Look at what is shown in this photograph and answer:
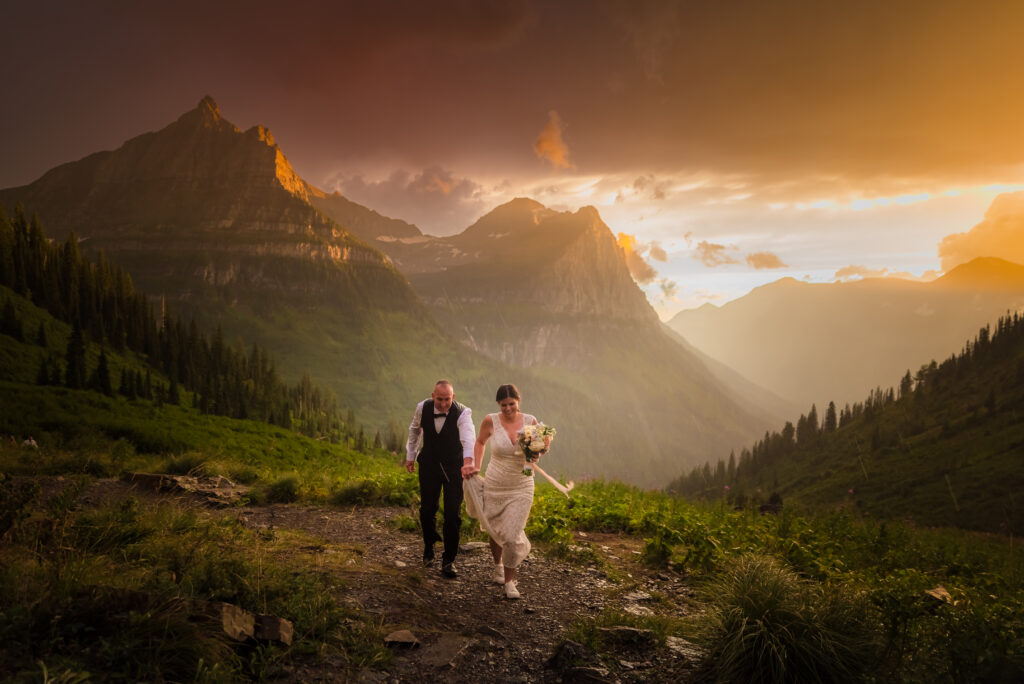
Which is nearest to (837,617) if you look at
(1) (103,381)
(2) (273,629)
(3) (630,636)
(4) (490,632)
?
(3) (630,636)

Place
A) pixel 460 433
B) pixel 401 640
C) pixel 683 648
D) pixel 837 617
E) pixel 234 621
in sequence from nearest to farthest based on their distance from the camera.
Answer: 1. pixel 234 621
2. pixel 837 617
3. pixel 401 640
4. pixel 683 648
5. pixel 460 433

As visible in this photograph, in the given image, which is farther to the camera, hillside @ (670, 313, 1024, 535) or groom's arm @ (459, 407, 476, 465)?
hillside @ (670, 313, 1024, 535)

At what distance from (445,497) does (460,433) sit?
4.22 ft

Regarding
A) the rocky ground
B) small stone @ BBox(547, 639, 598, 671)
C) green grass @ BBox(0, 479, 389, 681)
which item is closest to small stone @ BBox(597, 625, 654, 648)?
the rocky ground

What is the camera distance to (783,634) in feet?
16.9

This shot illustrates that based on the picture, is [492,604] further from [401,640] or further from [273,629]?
[273,629]

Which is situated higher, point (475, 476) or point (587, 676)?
point (475, 476)

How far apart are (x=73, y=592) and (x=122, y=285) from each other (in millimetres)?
101779

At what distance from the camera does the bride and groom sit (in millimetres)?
8344

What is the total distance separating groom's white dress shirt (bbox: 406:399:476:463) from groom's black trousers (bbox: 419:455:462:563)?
304mm

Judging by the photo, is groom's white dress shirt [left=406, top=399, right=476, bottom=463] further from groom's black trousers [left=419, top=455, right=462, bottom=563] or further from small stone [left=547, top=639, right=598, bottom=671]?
small stone [left=547, top=639, right=598, bottom=671]

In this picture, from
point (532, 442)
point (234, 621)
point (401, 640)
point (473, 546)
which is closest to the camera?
point (234, 621)

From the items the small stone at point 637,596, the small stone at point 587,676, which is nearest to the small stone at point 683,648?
the small stone at point 587,676

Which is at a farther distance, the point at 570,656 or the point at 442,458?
the point at 442,458
